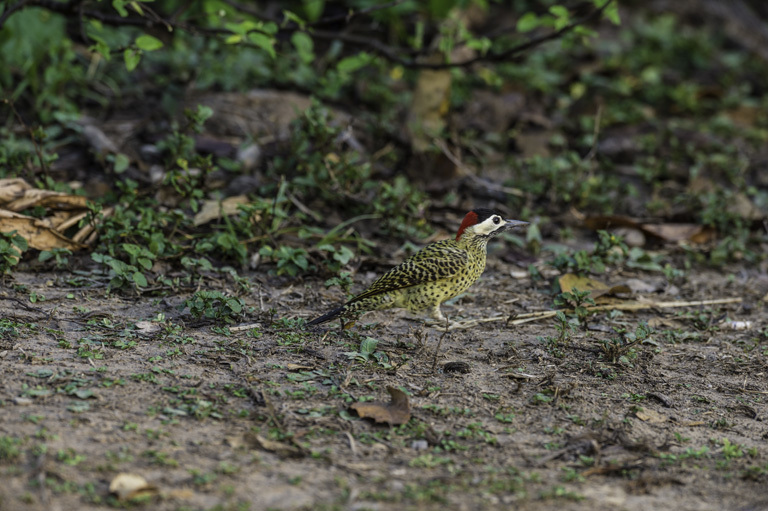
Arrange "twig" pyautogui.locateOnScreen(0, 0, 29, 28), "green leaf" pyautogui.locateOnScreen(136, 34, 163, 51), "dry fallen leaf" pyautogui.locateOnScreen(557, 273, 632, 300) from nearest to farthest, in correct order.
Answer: "green leaf" pyautogui.locateOnScreen(136, 34, 163, 51) → "dry fallen leaf" pyautogui.locateOnScreen(557, 273, 632, 300) → "twig" pyautogui.locateOnScreen(0, 0, 29, 28)

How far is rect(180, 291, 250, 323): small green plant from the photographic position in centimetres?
512

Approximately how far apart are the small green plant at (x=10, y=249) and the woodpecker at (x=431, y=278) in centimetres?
197

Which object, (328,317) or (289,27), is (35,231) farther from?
(289,27)

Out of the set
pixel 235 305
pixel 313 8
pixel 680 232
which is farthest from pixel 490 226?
pixel 313 8

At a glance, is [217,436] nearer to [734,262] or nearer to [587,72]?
[734,262]

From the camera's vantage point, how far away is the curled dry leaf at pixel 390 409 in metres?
4.11

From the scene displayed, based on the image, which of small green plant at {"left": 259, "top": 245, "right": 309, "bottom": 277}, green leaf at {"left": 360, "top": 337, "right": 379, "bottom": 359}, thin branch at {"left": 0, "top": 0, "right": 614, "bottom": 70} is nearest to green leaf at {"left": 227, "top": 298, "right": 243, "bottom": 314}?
green leaf at {"left": 360, "top": 337, "right": 379, "bottom": 359}

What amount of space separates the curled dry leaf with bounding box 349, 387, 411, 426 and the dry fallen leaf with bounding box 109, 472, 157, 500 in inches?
44.6

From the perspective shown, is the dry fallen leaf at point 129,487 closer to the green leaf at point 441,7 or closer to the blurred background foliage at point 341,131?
the blurred background foliage at point 341,131

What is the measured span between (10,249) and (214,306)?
141 centimetres

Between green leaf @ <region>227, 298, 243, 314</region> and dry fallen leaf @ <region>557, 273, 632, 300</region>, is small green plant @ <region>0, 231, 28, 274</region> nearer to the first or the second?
green leaf @ <region>227, 298, 243, 314</region>

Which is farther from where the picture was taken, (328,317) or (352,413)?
(328,317)

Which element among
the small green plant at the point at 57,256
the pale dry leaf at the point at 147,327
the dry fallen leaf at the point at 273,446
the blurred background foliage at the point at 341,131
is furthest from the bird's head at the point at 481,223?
the small green plant at the point at 57,256

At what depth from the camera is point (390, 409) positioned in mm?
4199
